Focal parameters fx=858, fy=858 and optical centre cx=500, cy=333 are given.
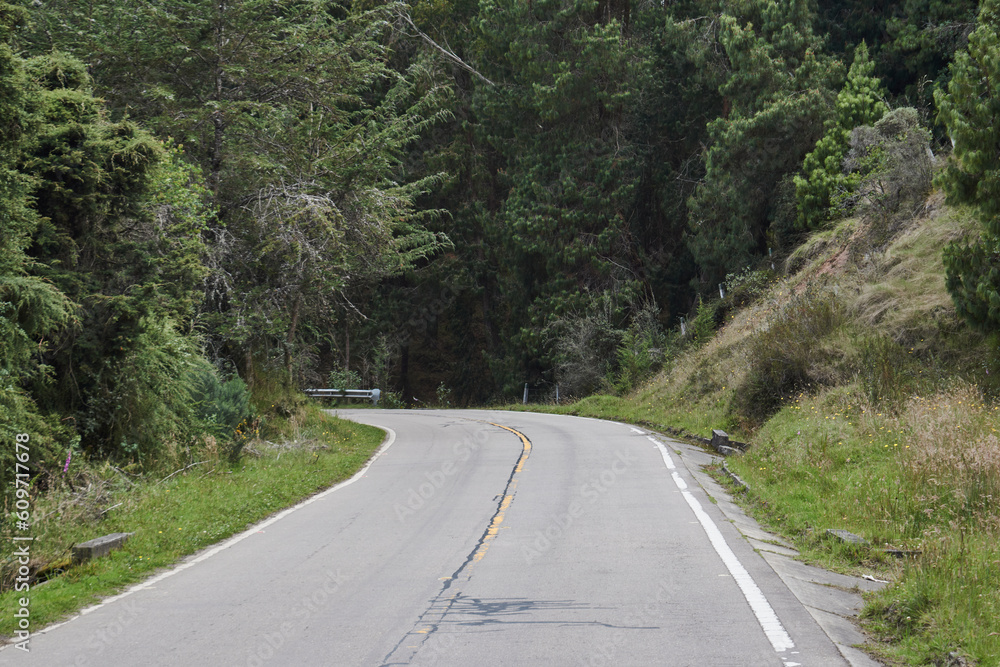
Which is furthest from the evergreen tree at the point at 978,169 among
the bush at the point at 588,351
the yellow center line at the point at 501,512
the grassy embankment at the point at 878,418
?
the bush at the point at 588,351

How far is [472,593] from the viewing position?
7.73 m

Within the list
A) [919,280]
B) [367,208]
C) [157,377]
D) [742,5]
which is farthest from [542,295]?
[157,377]

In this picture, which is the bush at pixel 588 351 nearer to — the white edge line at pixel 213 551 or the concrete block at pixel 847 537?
the white edge line at pixel 213 551

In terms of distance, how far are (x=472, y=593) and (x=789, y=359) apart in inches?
536

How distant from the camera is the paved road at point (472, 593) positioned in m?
6.17

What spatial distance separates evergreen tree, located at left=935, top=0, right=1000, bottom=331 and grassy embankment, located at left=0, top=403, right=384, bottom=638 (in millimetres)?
11617

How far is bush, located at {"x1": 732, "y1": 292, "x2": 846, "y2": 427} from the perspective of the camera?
18812 millimetres

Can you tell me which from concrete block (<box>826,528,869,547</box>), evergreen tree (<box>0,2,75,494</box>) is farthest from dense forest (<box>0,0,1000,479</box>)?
concrete block (<box>826,528,869,547</box>)

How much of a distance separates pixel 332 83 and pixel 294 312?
600 centimetres

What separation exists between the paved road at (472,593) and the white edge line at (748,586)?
0.08 ft

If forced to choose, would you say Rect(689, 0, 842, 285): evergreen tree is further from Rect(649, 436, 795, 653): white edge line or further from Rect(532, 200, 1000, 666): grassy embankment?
Rect(649, 436, 795, 653): white edge line

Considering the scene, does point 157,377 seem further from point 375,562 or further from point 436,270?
point 436,270

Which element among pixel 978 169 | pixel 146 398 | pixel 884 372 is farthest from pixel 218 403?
pixel 978 169

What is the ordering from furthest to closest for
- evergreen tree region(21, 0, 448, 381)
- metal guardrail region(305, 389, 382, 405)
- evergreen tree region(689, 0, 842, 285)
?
metal guardrail region(305, 389, 382, 405)
evergreen tree region(689, 0, 842, 285)
evergreen tree region(21, 0, 448, 381)
